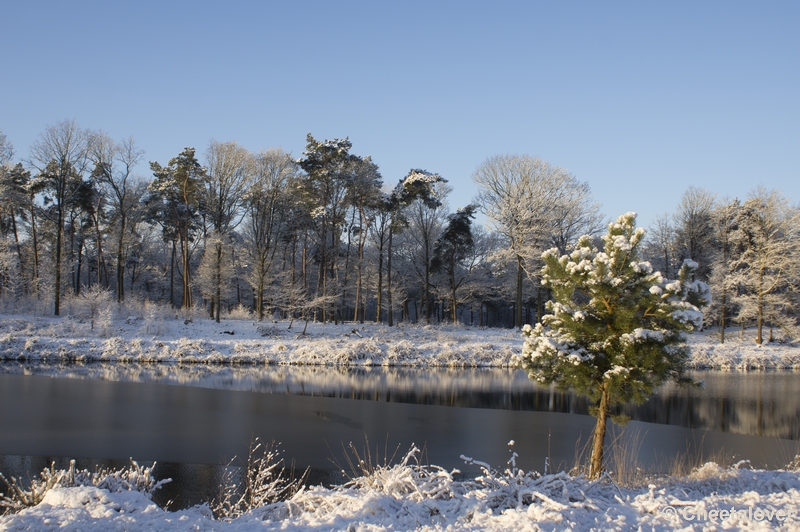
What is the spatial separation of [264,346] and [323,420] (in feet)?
50.9

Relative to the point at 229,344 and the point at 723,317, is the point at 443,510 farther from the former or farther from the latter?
the point at 723,317

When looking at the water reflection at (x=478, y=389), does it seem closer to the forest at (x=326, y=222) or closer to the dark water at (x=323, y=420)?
the dark water at (x=323, y=420)

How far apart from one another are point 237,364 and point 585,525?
22.2 meters

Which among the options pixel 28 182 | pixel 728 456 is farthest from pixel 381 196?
pixel 728 456

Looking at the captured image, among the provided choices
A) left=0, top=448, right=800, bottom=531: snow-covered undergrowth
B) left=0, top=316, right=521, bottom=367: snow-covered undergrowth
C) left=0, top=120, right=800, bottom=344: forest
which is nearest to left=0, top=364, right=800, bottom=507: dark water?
left=0, top=448, right=800, bottom=531: snow-covered undergrowth

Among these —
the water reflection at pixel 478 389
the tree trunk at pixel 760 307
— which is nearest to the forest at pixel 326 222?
the tree trunk at pixel 760 307

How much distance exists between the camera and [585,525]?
424 centimetres

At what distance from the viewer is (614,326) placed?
24.1 ft

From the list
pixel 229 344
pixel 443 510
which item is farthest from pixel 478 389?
pixel 443 510

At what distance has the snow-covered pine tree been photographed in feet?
22.4

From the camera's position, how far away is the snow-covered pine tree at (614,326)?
683 cm

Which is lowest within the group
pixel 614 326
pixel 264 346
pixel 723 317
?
pixel 264 346

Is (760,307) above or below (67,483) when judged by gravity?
above

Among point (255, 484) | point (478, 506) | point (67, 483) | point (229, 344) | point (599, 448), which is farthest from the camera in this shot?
point (229, 344)
